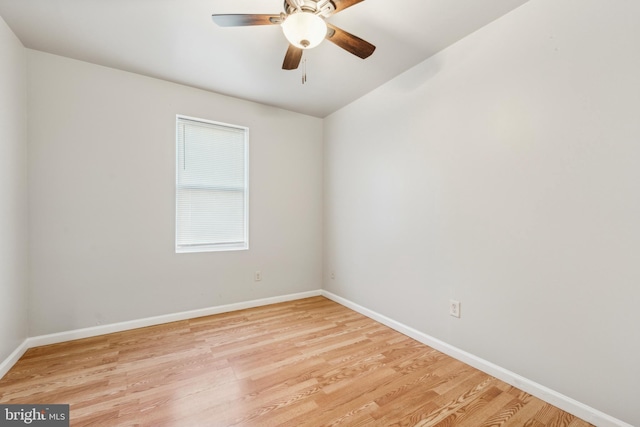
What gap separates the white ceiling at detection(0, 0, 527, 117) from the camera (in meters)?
1.79

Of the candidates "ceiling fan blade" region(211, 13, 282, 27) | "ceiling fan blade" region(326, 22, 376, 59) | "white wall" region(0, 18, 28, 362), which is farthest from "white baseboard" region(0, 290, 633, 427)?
"ceiling fan blade" region(211, 13, 282, 27)

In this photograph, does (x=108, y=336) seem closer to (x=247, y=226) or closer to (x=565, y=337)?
(x=247, y=226)

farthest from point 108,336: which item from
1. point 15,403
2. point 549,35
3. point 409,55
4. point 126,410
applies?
point 549,35

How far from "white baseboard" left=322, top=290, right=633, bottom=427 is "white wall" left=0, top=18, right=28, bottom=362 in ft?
10.2

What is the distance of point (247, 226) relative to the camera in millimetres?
3281

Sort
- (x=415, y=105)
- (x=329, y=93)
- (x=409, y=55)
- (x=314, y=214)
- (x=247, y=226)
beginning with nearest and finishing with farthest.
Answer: (x=409, y=55) → (x=415, y=105) → (x=329, y=93) → (x=247, y=226) → (x=314, y=214)

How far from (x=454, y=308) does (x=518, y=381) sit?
1.87 ft

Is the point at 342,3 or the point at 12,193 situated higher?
the point at 342,3

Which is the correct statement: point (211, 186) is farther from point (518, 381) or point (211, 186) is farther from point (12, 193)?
point (518, 381)

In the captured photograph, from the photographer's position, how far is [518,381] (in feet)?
5.82

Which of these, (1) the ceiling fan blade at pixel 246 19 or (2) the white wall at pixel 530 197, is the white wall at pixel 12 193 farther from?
(2) the white wall at pixel 530 197

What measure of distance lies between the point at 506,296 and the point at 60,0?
11.7 feet

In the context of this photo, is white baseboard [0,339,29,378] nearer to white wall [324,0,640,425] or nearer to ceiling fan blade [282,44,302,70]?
ceiling fan blade [282,44,302,70]

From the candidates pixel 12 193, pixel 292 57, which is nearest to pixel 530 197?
pixel 292 57
